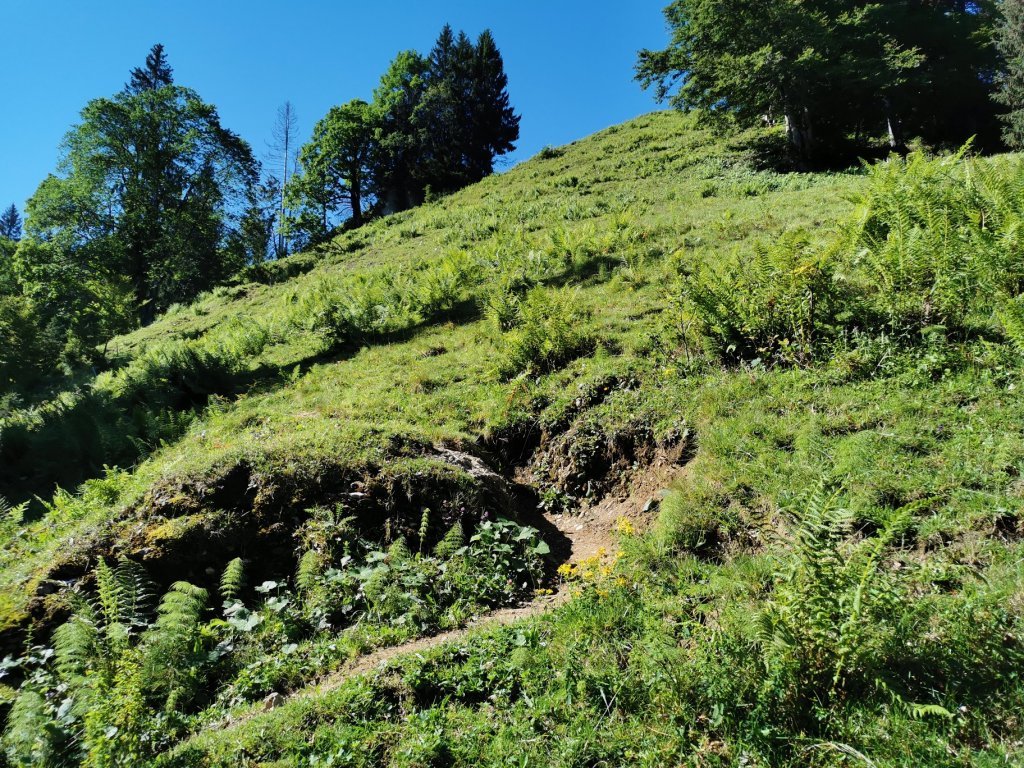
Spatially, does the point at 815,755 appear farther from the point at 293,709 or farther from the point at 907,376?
the point at 907,376

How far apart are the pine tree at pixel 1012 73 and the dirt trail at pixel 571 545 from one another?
1196 inches

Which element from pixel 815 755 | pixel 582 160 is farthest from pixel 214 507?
pixel 582 160

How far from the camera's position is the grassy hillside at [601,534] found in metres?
2.95

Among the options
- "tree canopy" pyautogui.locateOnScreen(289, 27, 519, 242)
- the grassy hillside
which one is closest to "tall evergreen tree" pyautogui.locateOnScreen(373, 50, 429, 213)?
"tree canopy" pyautogui.locateOnScreen(289, 27, 519, 242)

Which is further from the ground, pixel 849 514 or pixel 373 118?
pixel 373 118

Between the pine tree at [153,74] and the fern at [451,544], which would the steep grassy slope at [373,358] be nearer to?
the fern at [451,544]

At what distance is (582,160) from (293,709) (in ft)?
97.2

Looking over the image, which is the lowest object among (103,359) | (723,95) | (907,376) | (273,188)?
(907,376)

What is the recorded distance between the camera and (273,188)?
108ft

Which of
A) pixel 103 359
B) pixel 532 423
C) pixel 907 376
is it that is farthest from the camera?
pixel 103 359

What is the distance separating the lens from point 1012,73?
26.6 metres

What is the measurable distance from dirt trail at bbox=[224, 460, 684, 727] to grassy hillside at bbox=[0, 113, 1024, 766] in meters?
0.05

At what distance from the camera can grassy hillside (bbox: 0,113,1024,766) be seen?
2953 millimetres

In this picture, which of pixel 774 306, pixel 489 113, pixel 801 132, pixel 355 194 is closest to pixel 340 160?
pixel 355 194
